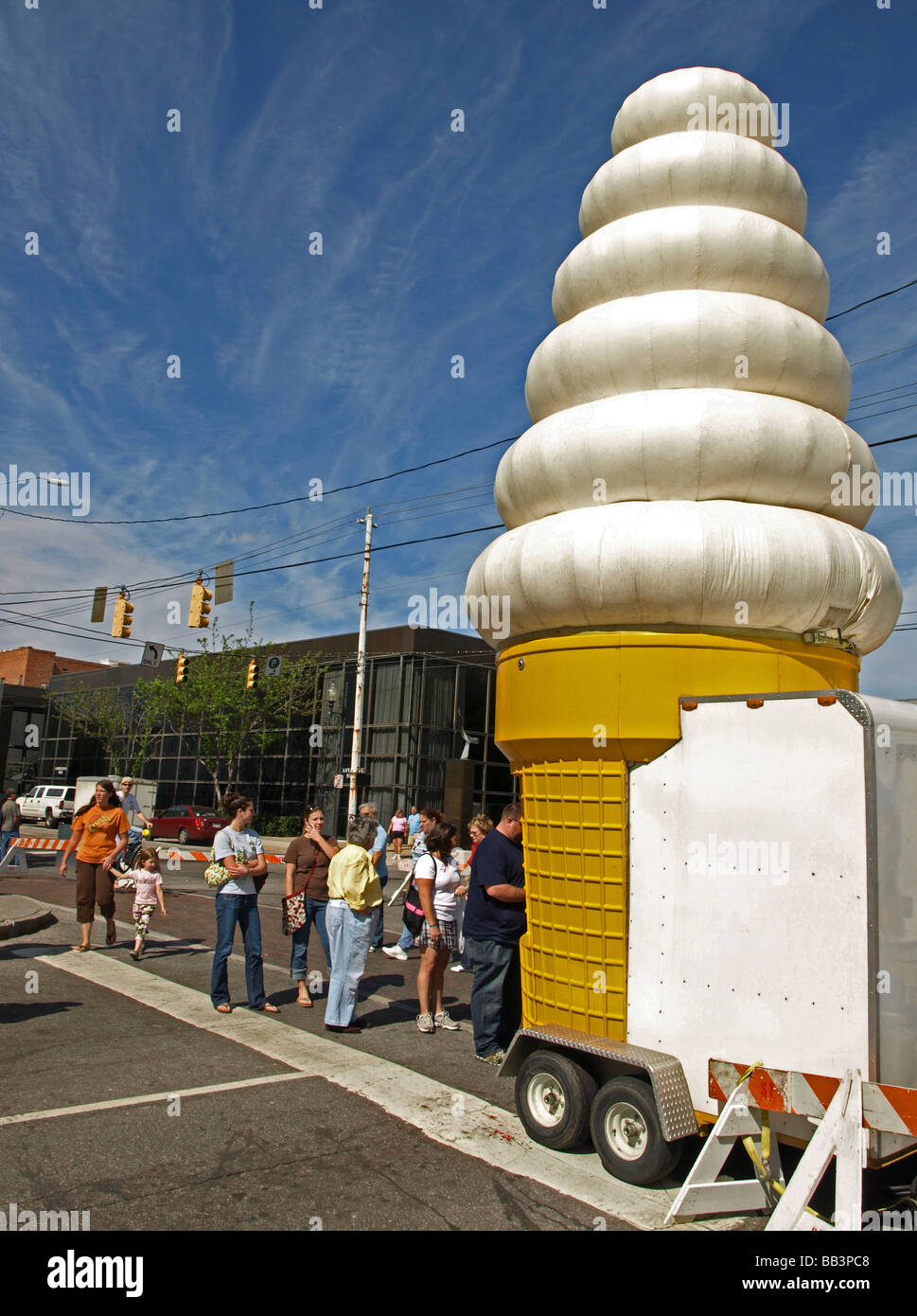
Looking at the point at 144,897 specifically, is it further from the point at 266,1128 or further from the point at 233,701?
the point at 233,701

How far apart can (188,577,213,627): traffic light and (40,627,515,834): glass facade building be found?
13.2 metres

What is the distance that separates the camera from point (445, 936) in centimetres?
798

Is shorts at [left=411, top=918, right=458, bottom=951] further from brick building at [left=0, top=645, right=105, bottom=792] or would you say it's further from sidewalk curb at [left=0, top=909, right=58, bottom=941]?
brick building at [left=0, top=645, right=105, bottom=792]

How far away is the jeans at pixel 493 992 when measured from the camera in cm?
682

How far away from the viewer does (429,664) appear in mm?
32875

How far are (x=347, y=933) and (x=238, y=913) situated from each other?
1.25 m

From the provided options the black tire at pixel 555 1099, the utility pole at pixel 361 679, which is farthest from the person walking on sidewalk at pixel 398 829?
the black tire at pixel 555 1099

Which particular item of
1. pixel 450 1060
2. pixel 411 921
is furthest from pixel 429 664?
pixel 450 1060

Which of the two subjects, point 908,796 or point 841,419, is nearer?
point 908,796

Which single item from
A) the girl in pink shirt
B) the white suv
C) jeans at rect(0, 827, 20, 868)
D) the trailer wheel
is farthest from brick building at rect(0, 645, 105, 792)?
the trailer wheel

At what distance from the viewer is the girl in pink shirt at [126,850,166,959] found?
10133 millimetres

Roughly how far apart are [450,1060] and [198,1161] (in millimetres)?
2549
